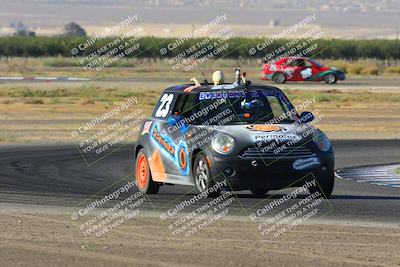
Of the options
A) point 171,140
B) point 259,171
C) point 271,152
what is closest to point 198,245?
point 259,171

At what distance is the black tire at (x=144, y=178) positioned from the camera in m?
16.4

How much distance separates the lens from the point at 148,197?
16.1m

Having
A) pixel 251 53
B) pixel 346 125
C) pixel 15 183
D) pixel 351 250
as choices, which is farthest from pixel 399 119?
pixel 251 53

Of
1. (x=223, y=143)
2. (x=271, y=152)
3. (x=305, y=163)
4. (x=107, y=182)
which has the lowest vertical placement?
(x=107, y=182)

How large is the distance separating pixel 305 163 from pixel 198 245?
13.2 ft

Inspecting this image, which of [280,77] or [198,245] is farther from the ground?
[198,245]

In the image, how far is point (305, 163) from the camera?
14891mm

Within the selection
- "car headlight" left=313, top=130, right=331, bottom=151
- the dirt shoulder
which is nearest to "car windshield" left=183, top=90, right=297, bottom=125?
"car headlight" left=313, top=130, right=331, bottom=151

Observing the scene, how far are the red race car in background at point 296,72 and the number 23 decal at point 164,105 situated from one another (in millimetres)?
44141

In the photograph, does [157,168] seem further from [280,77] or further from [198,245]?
[280,77]

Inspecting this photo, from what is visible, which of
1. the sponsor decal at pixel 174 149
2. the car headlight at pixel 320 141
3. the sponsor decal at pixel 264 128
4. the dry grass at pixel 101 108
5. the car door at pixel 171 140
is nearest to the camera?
the sponsor decal at pixel 264 128

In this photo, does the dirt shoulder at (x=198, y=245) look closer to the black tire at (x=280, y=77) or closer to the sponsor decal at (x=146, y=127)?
the sponsor decal at (x=146, y=127)

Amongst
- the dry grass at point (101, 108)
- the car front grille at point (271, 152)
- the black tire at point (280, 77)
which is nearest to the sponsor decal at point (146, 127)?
the car front grille at point (271, 152)

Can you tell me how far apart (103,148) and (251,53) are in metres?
84.2
